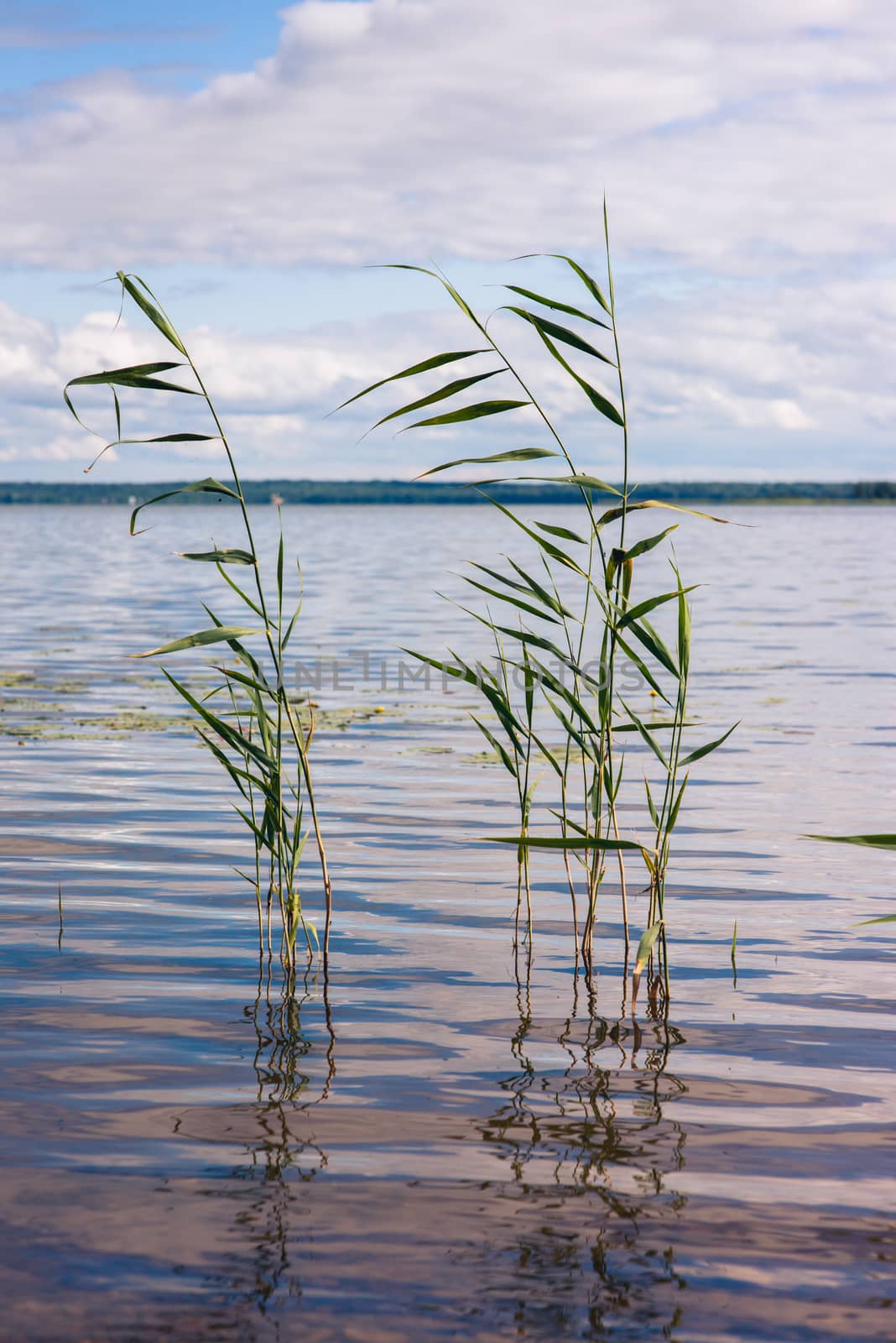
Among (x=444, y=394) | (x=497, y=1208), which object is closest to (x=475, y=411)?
(x=444, y=394)

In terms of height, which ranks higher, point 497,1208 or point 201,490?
point 201,490

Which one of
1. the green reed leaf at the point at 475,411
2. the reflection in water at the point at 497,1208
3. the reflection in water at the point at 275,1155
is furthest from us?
the green reed leaf at the point at 475,411

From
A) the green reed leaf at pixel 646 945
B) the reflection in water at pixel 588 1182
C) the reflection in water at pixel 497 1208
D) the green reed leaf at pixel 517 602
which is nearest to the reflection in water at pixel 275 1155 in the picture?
the reflection in water at pixel 497 1208

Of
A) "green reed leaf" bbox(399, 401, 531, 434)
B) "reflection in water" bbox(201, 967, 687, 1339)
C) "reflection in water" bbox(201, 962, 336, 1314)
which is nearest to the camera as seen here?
"reflection in water" bbox(201, 967, 687, 1339)

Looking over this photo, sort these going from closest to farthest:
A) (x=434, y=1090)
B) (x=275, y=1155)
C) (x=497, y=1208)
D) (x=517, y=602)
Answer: (x=497, y=1208) < (x=275, y=1155) < (x=434, y=1090) < (x=517, y=602)

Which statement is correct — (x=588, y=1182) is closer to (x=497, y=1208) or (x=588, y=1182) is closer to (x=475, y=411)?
(x=497, y=1208)

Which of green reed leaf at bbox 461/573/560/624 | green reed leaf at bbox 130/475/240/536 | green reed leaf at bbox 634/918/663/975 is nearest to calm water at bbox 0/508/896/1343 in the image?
green reed leaf at bbox 634/918/663/975

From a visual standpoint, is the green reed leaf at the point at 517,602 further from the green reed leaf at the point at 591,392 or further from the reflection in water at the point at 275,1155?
the reflection in water at the point at 275,1155

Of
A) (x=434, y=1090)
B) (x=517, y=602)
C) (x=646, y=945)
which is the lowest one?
(x=434, y=1090)

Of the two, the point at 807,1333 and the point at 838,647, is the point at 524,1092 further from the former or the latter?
the point at 838,647

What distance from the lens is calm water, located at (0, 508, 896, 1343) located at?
11.8 feet

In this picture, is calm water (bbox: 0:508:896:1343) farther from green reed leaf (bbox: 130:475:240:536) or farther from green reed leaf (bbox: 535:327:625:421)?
green reed leaf (bbox: 130:475:240:536)

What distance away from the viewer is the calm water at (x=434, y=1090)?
360 cm

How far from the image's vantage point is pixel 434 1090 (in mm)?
4918
